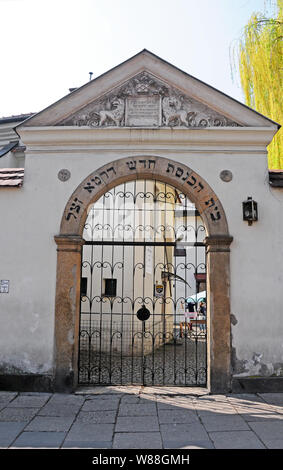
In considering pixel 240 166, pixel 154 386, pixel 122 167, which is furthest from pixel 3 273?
pixel 240 166

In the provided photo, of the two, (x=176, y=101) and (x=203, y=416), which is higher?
(x=176, y=101)

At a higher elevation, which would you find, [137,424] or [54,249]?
[54,249]

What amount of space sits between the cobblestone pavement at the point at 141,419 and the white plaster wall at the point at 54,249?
2.75ft

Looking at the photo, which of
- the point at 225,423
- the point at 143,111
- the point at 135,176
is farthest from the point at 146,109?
the point at 225,423

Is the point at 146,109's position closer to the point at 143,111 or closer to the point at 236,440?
the point at 143,111

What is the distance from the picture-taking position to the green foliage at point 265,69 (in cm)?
1003

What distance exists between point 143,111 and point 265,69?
4.70 metres

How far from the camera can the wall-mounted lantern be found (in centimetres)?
709

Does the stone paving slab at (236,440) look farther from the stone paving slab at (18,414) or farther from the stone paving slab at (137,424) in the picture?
the stone paving slab at (18,414)

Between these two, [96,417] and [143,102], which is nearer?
[96,417]

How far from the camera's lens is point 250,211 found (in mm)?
7105

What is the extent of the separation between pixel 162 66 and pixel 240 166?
237 centimetres

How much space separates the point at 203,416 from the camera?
5.65 m
